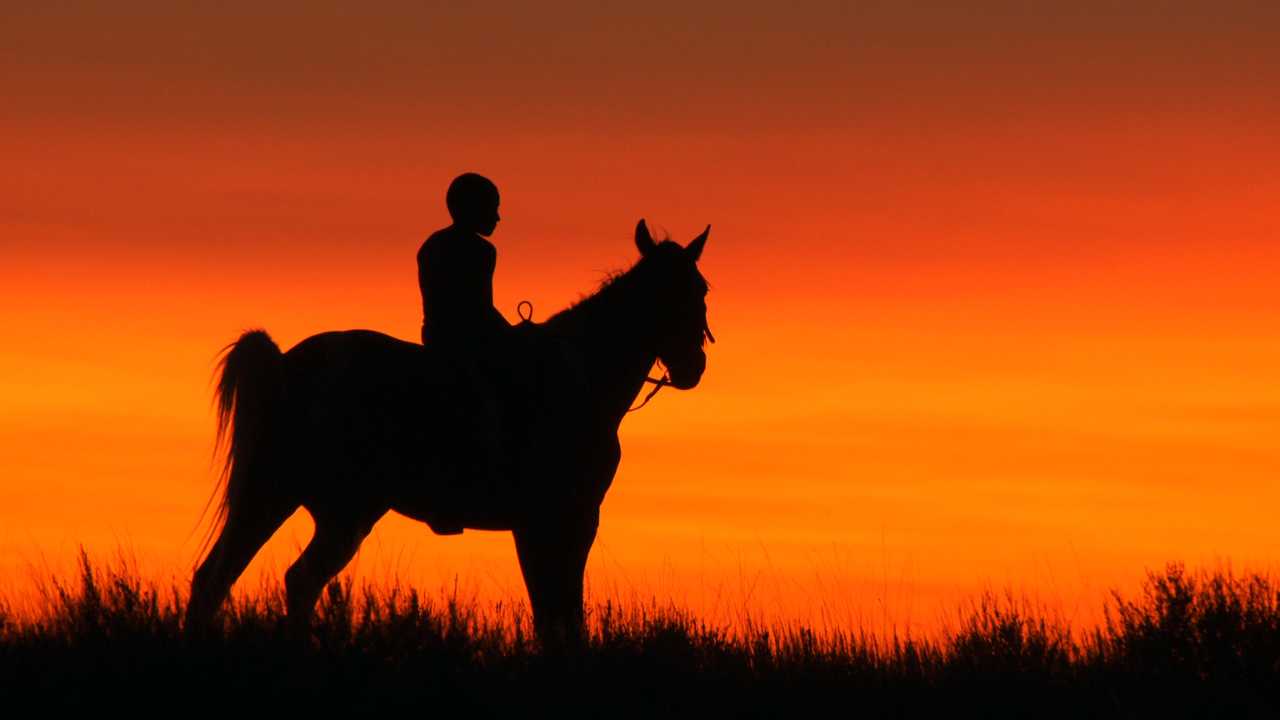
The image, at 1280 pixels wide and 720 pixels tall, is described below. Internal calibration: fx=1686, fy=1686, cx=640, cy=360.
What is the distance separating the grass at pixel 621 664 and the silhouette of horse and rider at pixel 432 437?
549 millimetres

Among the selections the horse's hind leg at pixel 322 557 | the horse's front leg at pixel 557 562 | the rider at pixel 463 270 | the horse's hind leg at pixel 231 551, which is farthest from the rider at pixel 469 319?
the horse's hind leg at pixel 231 551

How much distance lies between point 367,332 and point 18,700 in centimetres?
370

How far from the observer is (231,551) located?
11.0 metres

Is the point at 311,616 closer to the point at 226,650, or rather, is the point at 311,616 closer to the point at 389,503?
the point at 226,650

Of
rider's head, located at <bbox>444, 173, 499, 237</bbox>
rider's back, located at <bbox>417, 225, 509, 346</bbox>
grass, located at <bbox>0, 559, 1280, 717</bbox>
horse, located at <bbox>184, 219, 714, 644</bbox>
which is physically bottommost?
grass, located at <bbox>0, 559, 1280, 717</bbox>

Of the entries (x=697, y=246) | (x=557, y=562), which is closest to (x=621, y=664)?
(x=557, y=562)

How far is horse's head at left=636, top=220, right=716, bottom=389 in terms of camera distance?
1215 centimetres

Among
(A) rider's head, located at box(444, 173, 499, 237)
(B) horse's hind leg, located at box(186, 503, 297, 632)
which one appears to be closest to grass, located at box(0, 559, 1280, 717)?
(B) horse's hind leg, located at box(186, 503, 297, 632)

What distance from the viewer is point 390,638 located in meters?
9.48

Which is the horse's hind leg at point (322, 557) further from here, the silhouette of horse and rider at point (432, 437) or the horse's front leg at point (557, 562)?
the horse's front leg at point (557, 562)

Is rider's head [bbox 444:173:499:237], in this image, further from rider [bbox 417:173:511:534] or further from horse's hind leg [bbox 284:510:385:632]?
horse's hind leg [bbox 284:510:385:632]

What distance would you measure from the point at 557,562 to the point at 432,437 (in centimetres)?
119

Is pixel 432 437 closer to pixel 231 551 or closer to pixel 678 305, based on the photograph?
pixel 231 551

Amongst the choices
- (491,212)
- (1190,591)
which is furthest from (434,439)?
(1190,591)
